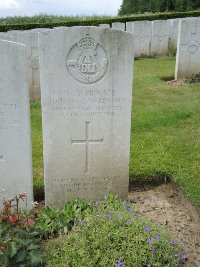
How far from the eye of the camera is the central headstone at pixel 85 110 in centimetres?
346

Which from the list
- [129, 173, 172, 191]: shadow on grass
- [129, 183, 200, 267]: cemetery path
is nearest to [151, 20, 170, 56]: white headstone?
[129, 173, 172, 191]: shadow on grass

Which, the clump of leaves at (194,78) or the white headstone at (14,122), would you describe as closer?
the white headstone at (14,122)

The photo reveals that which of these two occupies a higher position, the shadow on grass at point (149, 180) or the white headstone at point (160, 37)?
the white headstone at point (160, 37)

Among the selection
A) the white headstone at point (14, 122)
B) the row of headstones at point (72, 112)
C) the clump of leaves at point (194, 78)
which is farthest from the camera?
the clump of leaves at point (194, 78)

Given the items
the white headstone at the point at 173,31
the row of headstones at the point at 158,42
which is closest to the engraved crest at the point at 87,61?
the row of headstones at the point at 158,42

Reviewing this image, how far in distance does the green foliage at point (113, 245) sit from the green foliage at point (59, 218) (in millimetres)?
240

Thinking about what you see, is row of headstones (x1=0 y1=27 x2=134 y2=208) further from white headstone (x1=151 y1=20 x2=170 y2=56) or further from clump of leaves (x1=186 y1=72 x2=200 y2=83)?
white headstone (x1=151 y1=20 x2=170 y2=56)

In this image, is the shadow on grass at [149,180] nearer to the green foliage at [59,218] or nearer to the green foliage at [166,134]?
the green foliage at [166,134]

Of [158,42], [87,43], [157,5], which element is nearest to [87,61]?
[87,43]

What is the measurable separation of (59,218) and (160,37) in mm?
12099

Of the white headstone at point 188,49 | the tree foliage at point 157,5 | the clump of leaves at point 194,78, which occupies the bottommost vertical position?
the clump of leaves at point 194,78

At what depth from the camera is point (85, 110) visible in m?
3.67

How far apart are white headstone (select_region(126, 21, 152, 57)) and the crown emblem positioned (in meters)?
10.9

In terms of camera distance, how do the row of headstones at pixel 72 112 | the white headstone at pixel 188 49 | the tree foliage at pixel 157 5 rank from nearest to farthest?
the row of headstones at pixel 72 112
the white headstone at pixel 188 49
the tree foliage at pixel 157 5
